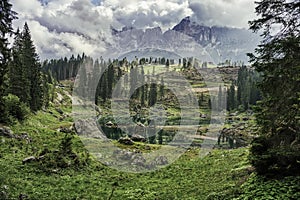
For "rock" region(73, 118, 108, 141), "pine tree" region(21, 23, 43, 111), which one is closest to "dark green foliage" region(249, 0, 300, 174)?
"rock" region(73, 118, 108, 141)

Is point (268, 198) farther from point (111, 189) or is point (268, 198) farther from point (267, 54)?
point (111, 189)

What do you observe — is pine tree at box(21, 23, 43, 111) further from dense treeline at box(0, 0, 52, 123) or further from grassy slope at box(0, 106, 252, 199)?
grassy slope at box(0, 106, 252, 199)

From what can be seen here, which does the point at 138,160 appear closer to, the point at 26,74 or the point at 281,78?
the point at 281,78

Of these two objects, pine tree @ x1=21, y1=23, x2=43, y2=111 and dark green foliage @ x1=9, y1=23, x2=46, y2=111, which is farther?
pine tree @ x1=21, y1=23, x2=43, y2=111

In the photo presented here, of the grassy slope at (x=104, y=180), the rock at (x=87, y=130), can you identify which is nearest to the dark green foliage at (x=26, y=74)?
the rock at (x=87, y=130)

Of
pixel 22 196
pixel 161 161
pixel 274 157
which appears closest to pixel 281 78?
pixel 274 157

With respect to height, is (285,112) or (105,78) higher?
(105,78)

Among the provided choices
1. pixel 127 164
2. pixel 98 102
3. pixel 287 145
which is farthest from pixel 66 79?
pixel 287 145
